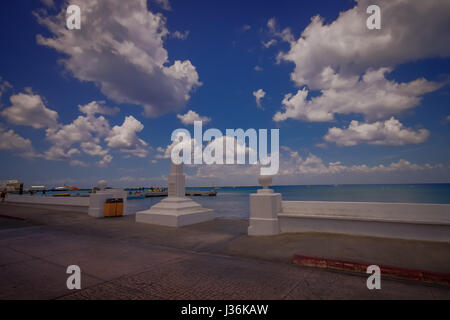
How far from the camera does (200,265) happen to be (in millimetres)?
5336

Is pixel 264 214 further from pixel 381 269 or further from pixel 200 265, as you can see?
pixel 381 269

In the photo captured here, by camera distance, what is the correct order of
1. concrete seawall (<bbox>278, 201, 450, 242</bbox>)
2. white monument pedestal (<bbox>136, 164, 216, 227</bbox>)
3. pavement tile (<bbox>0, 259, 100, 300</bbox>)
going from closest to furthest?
pavement tile (<bbox>0, 259, 100, 300</bbox>) → concrete seawall (<bbox>278, 201, 450, 242</bbox>) → white monument pedestal (<bbox>136, 164, 216, 227</bbox>)

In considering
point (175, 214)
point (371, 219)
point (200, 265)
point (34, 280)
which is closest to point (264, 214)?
point (371, 219)

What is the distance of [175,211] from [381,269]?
8.34 m

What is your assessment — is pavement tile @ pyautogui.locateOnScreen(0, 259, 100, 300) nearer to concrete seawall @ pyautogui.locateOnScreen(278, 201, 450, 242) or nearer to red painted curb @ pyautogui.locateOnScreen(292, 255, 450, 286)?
red painted curb @ pyautogui.locateOnScreen(292, 255, 450, 286)

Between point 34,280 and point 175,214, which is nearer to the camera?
point 34,280

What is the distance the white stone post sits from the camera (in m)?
8.32

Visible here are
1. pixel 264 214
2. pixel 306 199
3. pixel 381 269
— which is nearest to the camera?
pixel 381 269

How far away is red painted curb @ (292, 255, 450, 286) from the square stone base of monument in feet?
21.2

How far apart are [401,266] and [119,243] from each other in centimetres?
749

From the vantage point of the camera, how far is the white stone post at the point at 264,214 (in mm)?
8320

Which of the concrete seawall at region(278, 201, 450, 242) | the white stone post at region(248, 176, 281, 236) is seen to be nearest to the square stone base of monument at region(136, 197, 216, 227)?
the white stone post at region(248, 176, 281, 236)
